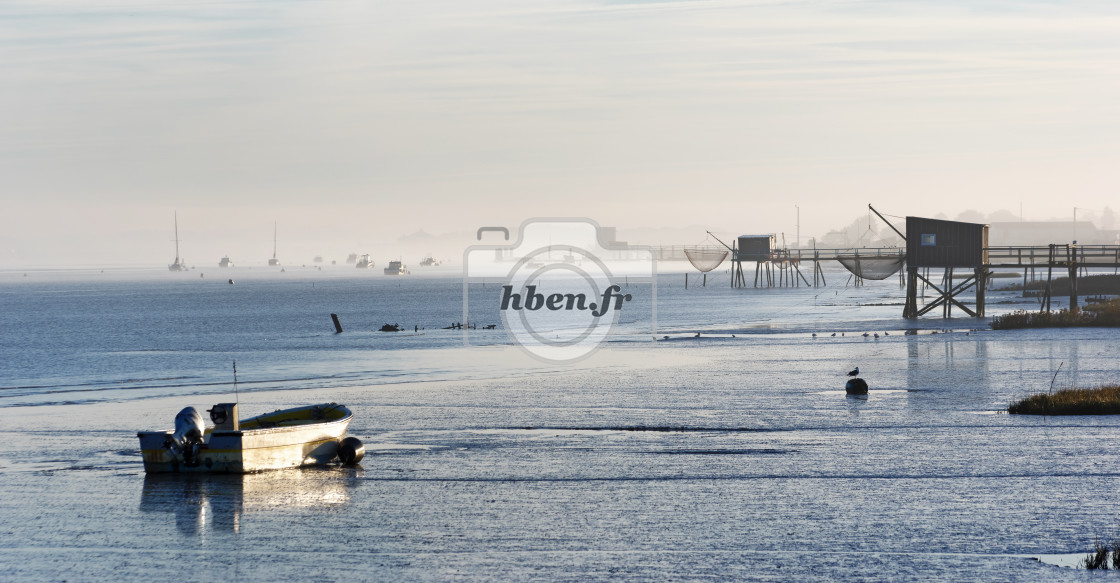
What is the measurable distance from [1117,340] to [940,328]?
511 inches

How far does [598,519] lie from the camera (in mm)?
18266

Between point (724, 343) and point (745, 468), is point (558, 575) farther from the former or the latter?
point (724, 343)

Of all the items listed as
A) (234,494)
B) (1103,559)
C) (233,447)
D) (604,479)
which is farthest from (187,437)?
(1103,559)

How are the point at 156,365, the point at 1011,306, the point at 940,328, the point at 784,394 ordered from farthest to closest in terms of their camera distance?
the point at 1011,306, the point at 940,328, the point at 156,365, the point at 784,394

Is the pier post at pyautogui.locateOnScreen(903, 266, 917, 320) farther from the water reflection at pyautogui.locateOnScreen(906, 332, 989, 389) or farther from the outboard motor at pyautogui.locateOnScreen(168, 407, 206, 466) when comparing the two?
the outboard motor at pyautogui.locateOnScreen(168, 407, 206, 466)

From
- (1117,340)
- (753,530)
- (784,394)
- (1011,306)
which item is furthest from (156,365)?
(1011,306)

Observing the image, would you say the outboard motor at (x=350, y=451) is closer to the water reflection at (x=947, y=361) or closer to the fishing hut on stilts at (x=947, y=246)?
the water reflection at (x=947, y=361)

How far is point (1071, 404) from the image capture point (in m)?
28.7

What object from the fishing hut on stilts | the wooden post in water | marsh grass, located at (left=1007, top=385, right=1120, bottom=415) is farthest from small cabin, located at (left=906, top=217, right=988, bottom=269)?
marsh grass, located at (left=1007, top=385, right=1120, bottom=415)

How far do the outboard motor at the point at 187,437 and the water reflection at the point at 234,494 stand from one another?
18.7 inches

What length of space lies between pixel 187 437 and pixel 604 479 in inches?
377

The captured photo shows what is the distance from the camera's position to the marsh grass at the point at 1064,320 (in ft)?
187

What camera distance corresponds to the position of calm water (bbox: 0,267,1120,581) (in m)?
16.0

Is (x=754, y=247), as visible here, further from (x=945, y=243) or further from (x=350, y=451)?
(x=350, y=451)
